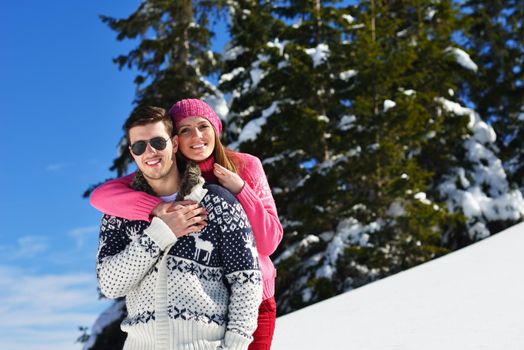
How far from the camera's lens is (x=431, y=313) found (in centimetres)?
536

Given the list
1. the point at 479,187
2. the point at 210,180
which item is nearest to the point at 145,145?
the point at 210,180

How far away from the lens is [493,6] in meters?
19.8

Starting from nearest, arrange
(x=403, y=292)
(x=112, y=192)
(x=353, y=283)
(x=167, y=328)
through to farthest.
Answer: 1. (x=167, y=328)
2. (x=112, y=192)
3. (x=403, y=292)
4. (x=353, y=283)

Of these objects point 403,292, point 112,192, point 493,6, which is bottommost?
point 112,192

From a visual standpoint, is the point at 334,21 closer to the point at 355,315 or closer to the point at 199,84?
the point at 199,84

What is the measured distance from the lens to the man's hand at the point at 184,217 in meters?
2.01

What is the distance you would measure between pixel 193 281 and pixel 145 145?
49 centimetres

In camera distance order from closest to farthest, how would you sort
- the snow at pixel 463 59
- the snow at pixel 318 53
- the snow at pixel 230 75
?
the snow at pixel 318 53, the snow at pixel 230 75, the snow at pixel 463 59

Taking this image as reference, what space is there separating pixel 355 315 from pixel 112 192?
404 centimetres

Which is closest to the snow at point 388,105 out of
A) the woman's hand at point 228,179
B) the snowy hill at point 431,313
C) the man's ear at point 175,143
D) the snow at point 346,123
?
the snow at point 346,123

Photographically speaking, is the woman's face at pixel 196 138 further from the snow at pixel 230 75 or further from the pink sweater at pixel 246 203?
the snow at pixel 230 75

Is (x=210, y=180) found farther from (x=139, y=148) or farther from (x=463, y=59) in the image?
(x=463, y=59)

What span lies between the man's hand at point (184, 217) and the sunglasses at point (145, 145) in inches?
8.5

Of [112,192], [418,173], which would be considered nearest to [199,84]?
[418,173]
